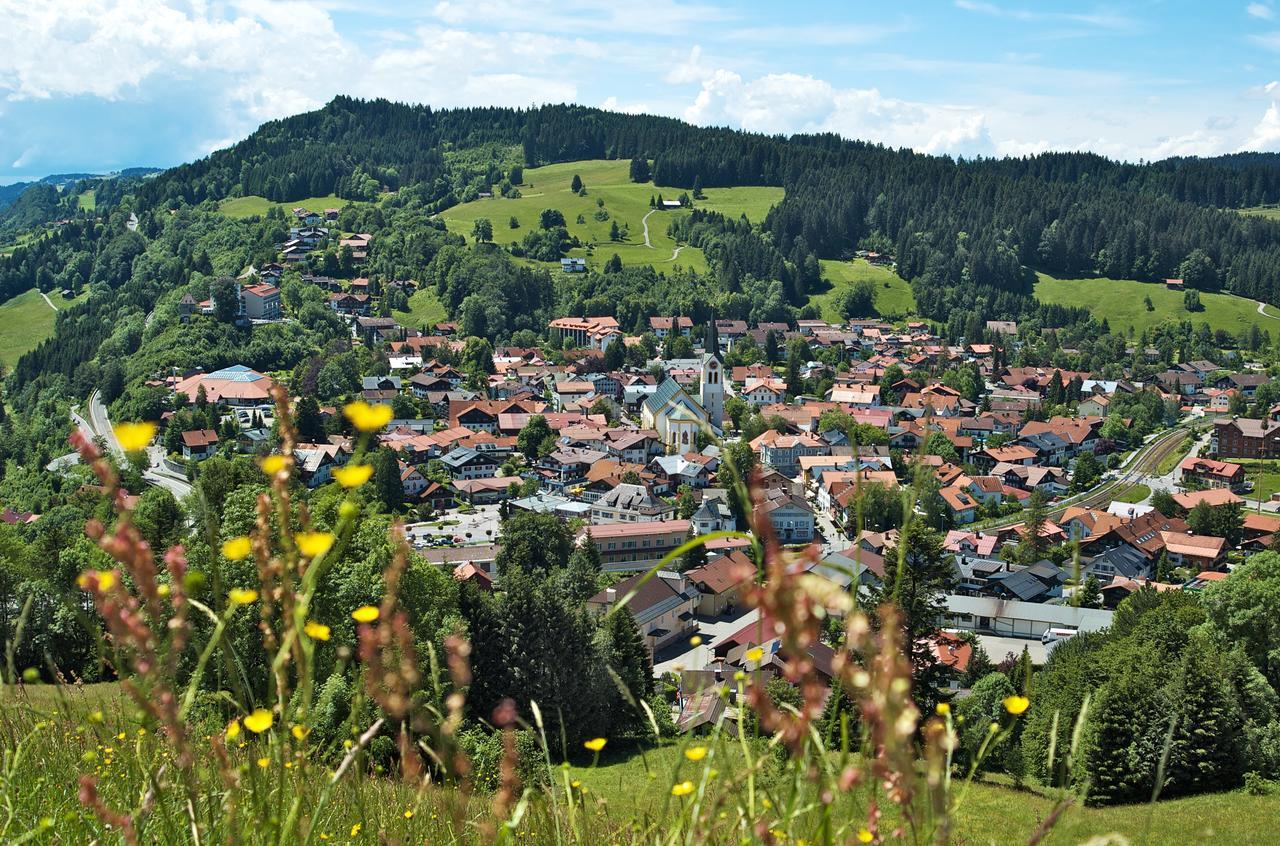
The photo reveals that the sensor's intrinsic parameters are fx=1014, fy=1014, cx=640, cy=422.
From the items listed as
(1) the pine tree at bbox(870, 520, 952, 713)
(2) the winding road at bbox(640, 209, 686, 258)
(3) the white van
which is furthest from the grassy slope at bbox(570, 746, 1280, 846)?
(2) the winding road at bbox(640, 209, 686, 258)

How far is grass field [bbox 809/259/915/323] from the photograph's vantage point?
271 ft

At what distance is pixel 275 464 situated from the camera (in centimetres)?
108

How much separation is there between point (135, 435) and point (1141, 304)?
91835 mm

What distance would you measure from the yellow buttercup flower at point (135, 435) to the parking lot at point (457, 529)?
32553 millimetres

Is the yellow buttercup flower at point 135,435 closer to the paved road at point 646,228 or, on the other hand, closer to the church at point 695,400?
the church at point 695,400

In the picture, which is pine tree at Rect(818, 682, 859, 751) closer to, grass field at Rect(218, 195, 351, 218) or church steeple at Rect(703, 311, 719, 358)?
church steeple at Rect(703, 311, 719, 358)

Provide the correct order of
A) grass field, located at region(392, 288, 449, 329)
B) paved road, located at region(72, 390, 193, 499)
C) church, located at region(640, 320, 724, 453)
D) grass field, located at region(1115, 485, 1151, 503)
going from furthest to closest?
grass field, located at region(392, 288, 449, 329)
church, located at region(640, 320, 724, 453)
grass field, located at region(1115, 485, 1151, 503)
paved road, located at region(72, 390, 193, 499)

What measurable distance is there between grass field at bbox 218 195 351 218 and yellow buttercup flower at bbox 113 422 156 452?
103 metres

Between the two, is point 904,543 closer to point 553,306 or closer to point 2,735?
point 2,735

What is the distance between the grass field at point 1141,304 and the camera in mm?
78938

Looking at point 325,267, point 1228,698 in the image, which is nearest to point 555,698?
point 1228,698

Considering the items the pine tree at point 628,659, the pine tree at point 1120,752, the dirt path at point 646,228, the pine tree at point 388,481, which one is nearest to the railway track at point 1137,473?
the pine tree at point 388,481

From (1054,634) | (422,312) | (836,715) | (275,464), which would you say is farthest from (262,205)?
(275,464)

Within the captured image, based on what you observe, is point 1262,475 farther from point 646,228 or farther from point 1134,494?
point 646,228
